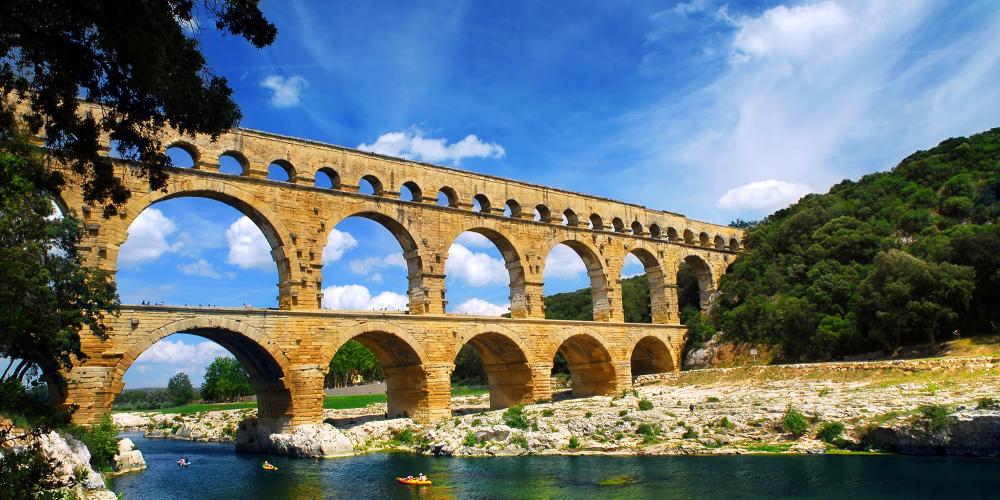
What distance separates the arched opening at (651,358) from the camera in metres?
37.6

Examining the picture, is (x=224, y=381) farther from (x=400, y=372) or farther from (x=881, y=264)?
(x=881, y=264)

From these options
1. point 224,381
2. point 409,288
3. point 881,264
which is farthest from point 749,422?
point 224,381

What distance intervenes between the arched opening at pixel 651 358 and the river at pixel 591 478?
1678cm

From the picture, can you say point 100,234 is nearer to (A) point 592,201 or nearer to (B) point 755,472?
(B) point 755,472

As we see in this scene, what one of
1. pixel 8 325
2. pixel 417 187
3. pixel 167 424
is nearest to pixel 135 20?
pixel 8 325

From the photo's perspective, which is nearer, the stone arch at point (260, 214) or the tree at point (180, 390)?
the stone arch at point (260, 214)

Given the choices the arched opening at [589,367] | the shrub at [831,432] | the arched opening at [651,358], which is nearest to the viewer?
the shrub at [831,432]

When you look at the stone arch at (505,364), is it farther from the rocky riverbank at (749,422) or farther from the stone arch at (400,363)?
the stone arch at (400,363)

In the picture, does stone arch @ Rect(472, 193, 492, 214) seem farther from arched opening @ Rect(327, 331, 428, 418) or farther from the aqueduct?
arched opening @ Rect(327, 331, 428, 418)

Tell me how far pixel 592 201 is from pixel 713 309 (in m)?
10.3

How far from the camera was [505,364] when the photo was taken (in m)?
31.7

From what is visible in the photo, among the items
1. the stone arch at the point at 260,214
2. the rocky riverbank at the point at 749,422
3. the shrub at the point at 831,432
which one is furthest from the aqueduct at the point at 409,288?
the shrub at the point at 831,432

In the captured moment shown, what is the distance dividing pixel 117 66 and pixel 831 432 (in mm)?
19261

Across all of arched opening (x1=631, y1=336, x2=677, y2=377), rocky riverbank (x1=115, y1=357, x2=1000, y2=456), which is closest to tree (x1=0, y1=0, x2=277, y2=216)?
rocky riverbank (x1=115, y1=357, x2=1000, y2=456)
